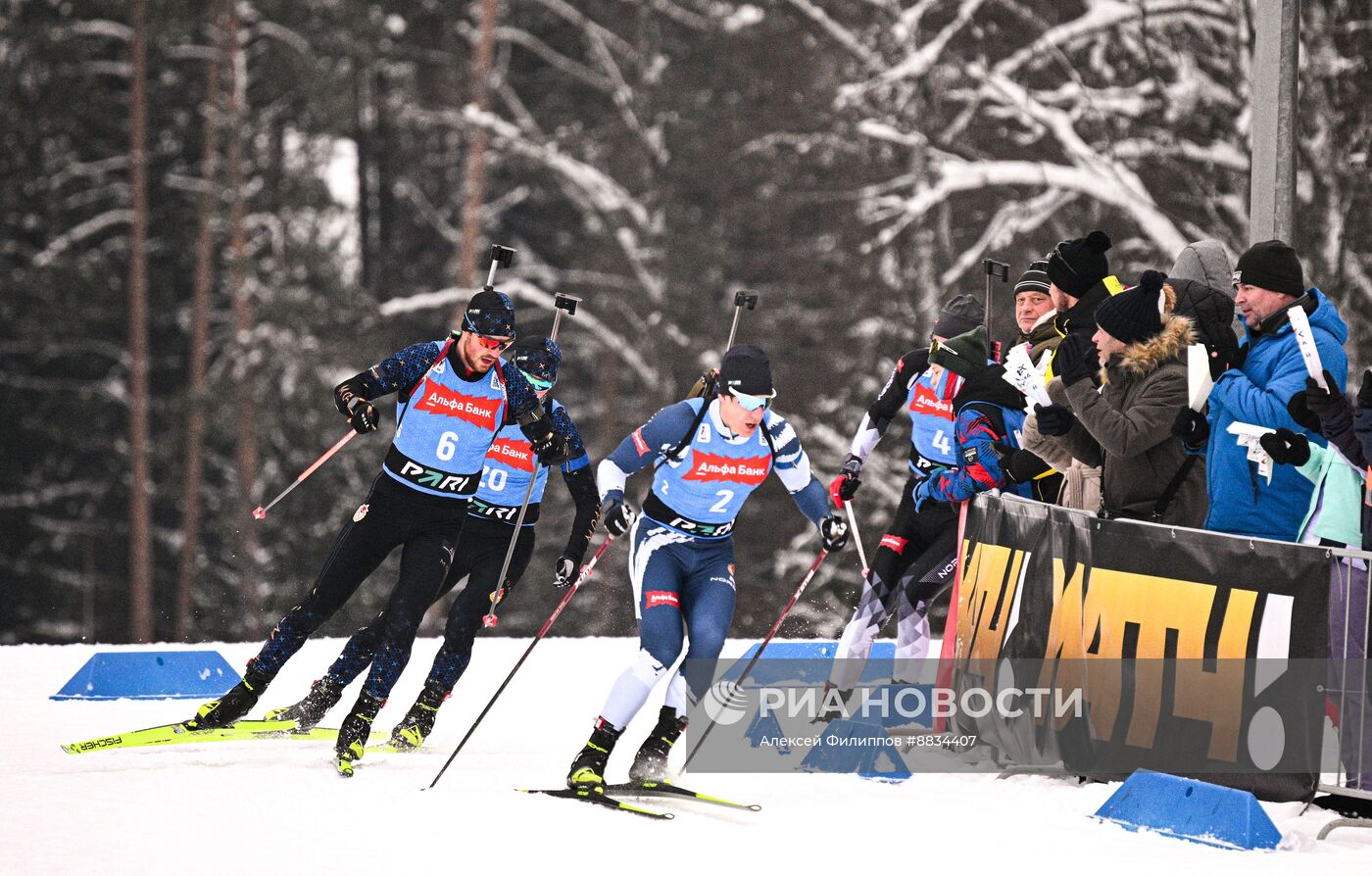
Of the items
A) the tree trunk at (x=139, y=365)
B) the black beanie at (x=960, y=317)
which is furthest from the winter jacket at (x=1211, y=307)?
the tree trunk at (x=139, y=365)

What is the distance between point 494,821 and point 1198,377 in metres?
3.37

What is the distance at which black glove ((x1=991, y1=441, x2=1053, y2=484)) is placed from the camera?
8.48 meters

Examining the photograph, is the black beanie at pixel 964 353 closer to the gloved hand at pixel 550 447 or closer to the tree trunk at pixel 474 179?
the gloved hand at pixel 550 447

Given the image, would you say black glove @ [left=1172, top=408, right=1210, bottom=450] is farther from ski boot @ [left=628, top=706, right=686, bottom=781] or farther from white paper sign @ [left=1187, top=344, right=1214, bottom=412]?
ski boot @ [left=628, top=706, right=686, bottom=781]

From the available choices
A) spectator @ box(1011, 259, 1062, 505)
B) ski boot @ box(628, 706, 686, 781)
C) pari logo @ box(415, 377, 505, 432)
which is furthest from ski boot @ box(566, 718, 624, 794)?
spectator @ box(1011, 259, 1062, 505)

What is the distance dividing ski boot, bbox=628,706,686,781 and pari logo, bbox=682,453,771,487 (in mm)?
999

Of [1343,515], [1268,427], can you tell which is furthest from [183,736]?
[1343,515]

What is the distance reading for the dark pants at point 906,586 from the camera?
30.1 feet

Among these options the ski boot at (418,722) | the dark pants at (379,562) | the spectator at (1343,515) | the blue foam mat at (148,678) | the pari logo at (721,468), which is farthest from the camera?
the blue foam mat at (148,678)

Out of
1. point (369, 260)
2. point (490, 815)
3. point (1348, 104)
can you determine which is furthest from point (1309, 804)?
point (369, 260)

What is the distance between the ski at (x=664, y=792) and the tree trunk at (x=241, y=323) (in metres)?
21.4

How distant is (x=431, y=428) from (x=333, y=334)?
21066 mm

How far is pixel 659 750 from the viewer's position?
7.81m

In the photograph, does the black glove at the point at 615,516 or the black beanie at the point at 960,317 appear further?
the black beanie at the point at 960,317
